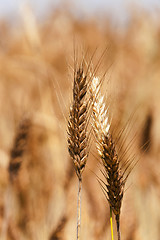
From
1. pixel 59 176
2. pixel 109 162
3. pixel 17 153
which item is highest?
pixel 59 176

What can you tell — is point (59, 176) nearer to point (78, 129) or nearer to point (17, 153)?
point (17, 153)

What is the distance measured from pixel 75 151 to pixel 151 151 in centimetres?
155

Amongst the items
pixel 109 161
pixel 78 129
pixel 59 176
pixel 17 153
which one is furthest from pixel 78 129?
pixel 59 176

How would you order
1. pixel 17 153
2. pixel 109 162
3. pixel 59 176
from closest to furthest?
pixel 109 162 < pixel 17 153 < pixel 59 176

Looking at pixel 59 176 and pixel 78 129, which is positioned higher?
pixel 59 176

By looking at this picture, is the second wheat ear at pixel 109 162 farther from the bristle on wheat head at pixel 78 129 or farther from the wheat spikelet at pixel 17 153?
the wheat spikelet at pixel 17 153

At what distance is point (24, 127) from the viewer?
140 centimetres

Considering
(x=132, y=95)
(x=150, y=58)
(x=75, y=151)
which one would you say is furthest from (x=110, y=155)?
(x=150, y=58)

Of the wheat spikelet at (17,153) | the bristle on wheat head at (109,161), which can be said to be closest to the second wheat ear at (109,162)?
the bristle on wheat head at (109,161)

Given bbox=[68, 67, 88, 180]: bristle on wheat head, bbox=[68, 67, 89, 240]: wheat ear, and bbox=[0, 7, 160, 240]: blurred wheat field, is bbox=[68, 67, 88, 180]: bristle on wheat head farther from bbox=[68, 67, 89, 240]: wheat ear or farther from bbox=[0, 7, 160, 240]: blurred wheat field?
bbox=[0, 7, 160, 240]: blurred wheat field

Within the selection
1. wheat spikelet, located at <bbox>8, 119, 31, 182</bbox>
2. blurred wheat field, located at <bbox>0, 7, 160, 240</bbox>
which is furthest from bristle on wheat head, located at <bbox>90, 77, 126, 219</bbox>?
wheat spikelet, located at <bbox>8, 119, 31, 182</bbox>

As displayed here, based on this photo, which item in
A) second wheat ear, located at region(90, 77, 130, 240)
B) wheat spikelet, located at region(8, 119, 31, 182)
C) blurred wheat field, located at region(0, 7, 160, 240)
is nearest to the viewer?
second wheat ear, located at region(90, 77, 130, 240)

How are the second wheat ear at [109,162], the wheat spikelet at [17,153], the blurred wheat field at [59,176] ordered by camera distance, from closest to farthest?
the second wheat ear at [109,162]
the wheat spikelet at [17,153]
the blurred wheat field at [59,176]

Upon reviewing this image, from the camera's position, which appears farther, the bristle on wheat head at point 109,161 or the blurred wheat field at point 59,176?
the blurred wheat field at point 59,176
